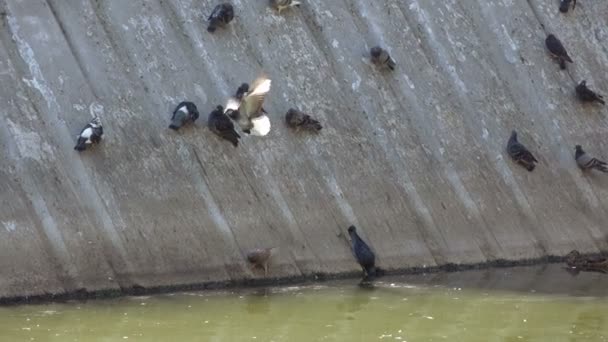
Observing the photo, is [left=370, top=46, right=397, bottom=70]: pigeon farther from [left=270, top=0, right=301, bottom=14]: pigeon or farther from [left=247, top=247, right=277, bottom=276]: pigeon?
[left=247, top=247, right=277, bottom=276]: pigeon

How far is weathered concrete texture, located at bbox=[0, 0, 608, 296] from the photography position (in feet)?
48.0

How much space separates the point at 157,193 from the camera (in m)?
15.0

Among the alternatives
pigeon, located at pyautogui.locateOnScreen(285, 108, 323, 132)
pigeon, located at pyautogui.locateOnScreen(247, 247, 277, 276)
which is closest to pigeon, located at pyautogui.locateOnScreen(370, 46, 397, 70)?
pigeon, located at pyautogui.locateOnScreen(285, 108, 323, 132)

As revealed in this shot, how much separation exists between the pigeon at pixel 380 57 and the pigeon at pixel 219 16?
1.93 metres

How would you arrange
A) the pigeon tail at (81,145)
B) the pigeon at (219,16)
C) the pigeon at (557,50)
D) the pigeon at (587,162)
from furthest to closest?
the pigeon at (557,50), the pigeon at (587,162), the pigeon at (219,16), the pigeon tail at (81,145)

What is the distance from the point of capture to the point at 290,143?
16.2m

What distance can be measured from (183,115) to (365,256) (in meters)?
2.66

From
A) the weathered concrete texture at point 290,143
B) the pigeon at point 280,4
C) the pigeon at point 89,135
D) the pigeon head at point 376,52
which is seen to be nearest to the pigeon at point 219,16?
the weathered concrete texture at point 290,143

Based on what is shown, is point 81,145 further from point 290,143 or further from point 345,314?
point 345,314

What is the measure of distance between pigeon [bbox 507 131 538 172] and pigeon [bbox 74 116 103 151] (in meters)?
5.34

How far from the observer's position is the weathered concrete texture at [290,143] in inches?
576

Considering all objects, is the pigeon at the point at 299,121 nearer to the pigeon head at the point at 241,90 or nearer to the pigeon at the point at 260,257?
the pigeon head at the point at 241,90

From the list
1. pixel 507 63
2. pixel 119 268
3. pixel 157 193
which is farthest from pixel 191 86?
pixel 507 63

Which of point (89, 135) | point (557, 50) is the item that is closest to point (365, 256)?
point (89, 135)
